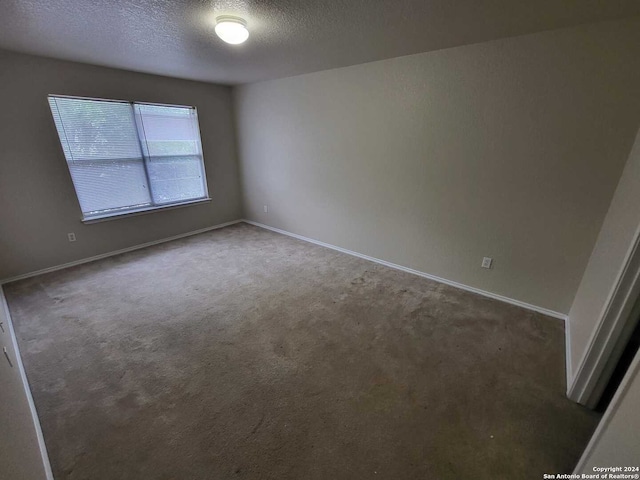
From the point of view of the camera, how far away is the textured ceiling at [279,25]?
1.65m

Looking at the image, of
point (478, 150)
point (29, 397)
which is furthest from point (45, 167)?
point (478, 150)

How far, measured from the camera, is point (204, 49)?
2488 millimetres

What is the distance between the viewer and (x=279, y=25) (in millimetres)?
1961

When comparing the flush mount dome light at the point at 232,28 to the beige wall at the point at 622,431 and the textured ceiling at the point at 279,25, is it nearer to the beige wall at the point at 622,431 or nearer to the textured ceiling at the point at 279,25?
the textured ceiling at the point at 279,25

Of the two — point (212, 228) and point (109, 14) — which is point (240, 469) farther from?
point (212, 228)

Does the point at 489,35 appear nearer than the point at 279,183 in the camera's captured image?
Yes

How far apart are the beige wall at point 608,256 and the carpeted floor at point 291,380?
0.25m

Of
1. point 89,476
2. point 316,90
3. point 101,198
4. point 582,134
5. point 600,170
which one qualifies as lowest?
point 89,476

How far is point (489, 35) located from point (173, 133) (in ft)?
12.7

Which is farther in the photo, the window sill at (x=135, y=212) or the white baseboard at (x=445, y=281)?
the window sill at (x=135, y=212)

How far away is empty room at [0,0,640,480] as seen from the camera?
140cm

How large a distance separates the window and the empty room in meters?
0.03

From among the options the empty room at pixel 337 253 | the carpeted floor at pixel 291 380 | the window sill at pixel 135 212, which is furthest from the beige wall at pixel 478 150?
the window sill at pixel 135 212

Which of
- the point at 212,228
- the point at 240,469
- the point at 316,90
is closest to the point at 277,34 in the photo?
the point at 316,90
